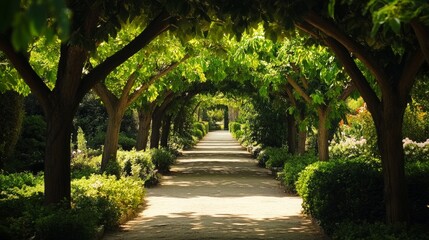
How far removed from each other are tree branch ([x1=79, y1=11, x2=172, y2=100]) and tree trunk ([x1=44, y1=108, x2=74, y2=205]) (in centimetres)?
51

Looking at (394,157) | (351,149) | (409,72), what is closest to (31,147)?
(351,149)

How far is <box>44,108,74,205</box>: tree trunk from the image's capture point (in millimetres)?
8461

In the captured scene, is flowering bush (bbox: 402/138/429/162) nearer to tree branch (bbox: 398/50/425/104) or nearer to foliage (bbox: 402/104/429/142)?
foliage (bbox: 402/104/429/142)

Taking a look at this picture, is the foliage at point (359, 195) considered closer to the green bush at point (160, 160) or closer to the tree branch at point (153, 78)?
the tree branch at point (153, 78)

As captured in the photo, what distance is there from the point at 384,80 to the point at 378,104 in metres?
0.46

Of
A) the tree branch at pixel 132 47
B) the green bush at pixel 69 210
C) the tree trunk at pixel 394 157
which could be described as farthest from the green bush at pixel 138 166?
the tree trunk at pixel 394 157

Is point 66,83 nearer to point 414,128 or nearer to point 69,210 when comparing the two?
point 69,210

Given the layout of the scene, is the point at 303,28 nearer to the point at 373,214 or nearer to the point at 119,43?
the point at 373,214

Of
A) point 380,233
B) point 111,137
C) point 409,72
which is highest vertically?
point 409,72

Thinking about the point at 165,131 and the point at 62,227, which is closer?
the point at 62,227

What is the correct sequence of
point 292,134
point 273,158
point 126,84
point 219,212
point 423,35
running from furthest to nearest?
point 292,134, point 273,158, point 126,84, point 219,212, point 423,35

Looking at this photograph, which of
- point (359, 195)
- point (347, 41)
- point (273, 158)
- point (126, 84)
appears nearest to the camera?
point (347, 41)

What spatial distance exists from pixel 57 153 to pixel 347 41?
4620mm

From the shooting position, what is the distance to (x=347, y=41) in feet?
22.7
